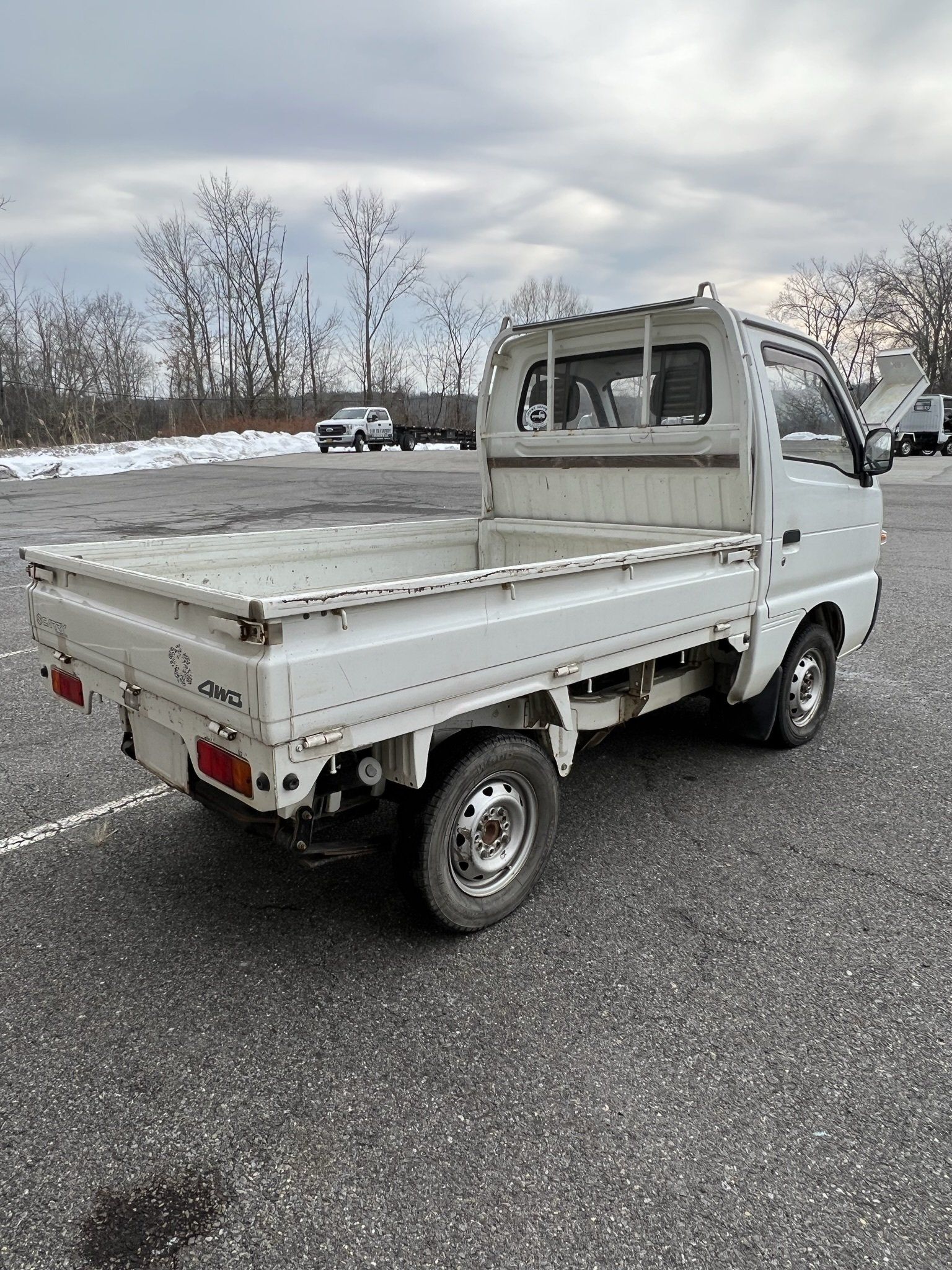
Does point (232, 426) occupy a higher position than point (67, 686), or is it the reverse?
point (232, 426)

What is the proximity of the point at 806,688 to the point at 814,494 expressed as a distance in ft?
3.92

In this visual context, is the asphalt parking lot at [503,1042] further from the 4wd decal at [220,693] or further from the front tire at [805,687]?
the 4wd decal at [220,693]

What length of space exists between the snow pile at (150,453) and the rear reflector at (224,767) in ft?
87.8

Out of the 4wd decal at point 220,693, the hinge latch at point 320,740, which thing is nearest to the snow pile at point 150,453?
the 4wd decal at point 220,693

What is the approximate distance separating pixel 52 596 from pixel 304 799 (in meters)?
1.49

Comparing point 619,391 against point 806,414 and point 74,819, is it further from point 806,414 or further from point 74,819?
point 74,819

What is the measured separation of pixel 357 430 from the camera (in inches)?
1437

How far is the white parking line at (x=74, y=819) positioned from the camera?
3941mm

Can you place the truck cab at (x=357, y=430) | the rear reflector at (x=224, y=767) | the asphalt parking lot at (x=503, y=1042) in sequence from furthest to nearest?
the truck cab at (x=357, y=430), the rear reflector at (x=224, y=767), the asphalt parking lot at (x=503, y=1042)

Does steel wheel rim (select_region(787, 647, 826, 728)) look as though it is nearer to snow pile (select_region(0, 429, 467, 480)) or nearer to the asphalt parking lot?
the asphalt parking lot

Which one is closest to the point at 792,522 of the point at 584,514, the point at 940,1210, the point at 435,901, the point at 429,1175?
the point at 584,514

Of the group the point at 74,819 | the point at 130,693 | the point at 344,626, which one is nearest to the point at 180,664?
the point at 130,693

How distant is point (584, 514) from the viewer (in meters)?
4.99

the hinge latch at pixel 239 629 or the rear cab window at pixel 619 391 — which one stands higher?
the rear cab window at pixel 619 391
